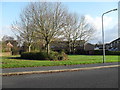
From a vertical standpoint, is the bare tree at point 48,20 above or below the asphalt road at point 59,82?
above

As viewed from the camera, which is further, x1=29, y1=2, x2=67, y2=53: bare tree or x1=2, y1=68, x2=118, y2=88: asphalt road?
x1=29, y1=2, x2=67, y2=53: bare tree

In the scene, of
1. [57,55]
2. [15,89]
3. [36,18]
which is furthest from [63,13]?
[15,89]

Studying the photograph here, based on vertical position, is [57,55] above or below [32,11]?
below

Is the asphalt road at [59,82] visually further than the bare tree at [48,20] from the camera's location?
No

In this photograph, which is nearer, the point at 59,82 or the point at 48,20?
the point at 59,82

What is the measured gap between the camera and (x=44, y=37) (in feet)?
92.9

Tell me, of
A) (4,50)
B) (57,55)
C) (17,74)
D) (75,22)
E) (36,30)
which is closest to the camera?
(17,74)

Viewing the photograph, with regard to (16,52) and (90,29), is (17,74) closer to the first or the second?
(16,52)

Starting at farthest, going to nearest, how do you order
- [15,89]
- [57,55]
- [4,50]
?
[4,50] < [57,55] < [15,89]

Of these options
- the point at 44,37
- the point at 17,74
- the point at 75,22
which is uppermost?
the point at 75,22

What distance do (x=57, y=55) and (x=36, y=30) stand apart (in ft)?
20.3

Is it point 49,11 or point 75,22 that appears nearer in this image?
point 49,11

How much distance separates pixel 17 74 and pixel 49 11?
1916 centimetres

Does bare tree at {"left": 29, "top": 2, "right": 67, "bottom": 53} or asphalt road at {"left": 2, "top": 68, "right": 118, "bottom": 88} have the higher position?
bare tree at {"left": 29, "top": 2, "right": 67, "bottom": 53}
